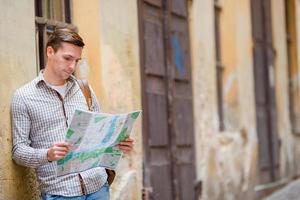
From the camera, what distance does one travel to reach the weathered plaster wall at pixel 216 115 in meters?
8.82

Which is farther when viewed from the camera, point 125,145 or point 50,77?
point 125,145

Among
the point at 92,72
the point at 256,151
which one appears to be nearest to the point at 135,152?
the point at 92,72

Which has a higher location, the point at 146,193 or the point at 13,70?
the point at 13,70

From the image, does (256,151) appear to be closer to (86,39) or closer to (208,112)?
(208,112)

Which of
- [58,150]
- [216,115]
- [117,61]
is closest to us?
[58,150]

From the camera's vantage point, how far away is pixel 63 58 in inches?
165

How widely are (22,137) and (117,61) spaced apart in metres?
2.39

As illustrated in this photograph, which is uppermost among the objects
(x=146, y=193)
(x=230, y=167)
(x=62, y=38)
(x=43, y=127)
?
(x=62, y=38)

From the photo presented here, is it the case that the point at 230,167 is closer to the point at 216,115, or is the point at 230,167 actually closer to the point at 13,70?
the point at 216,115

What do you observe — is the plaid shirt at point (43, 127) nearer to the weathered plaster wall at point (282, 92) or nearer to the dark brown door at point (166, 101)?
the dark brown door at point (166, 101)

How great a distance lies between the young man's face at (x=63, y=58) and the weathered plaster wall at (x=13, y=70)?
0.51 meters

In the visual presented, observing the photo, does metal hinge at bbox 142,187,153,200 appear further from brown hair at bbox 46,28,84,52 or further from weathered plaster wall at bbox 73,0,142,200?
brown hair at bbox 46,28,84,52

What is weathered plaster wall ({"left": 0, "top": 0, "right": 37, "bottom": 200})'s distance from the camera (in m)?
4.55

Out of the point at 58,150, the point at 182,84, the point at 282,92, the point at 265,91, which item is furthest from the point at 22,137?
the point at 282,92
